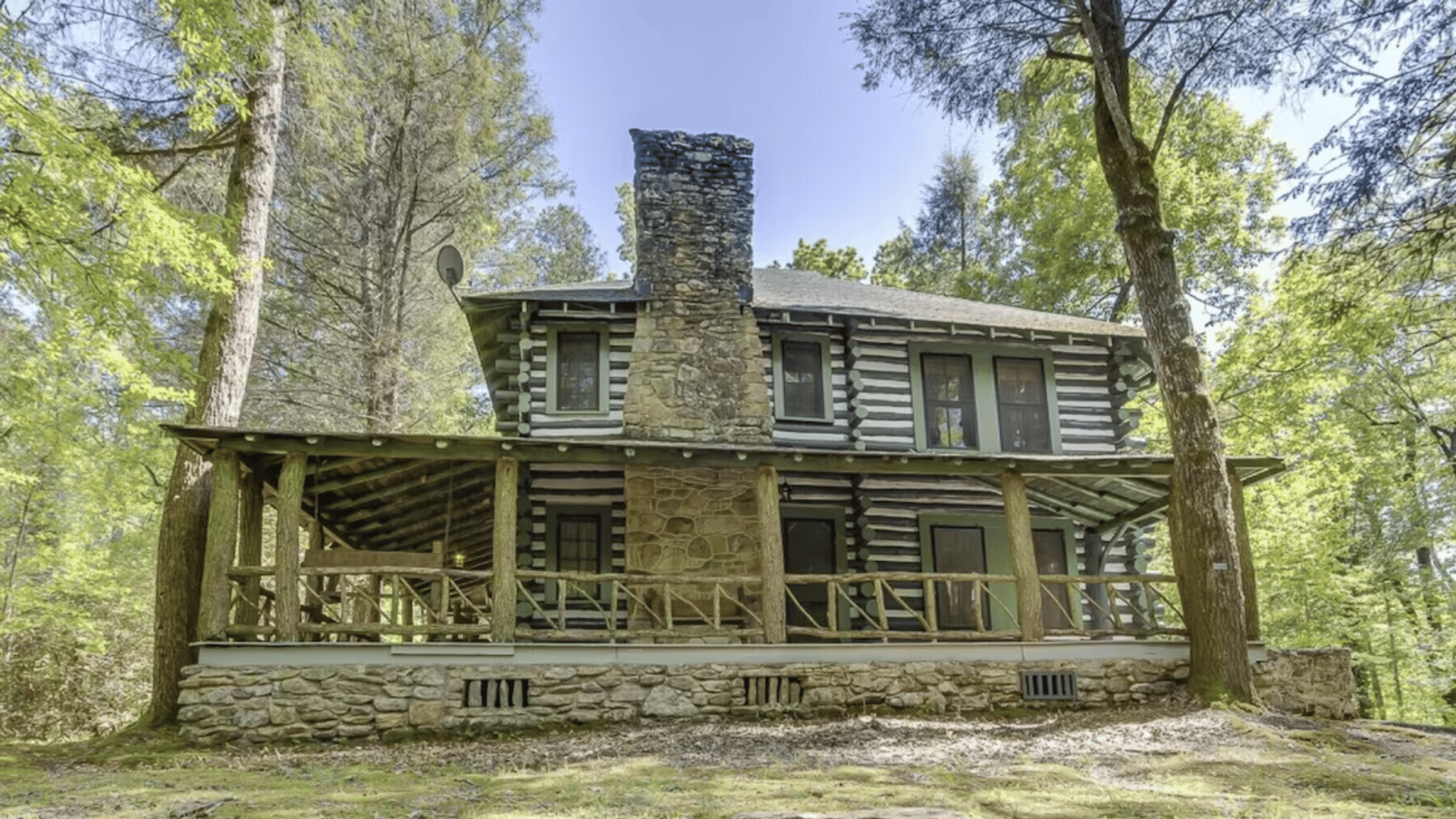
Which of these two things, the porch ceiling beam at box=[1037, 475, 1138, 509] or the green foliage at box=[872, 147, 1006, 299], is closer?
the porch ceiling beam at box=[1037, 475, 1138, 509]

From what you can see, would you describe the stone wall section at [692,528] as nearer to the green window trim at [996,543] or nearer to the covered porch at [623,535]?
the covered porch at [623,535]

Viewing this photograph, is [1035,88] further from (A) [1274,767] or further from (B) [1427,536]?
(B) [1427,536]

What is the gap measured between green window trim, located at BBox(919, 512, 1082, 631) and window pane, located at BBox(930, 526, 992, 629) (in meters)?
0.09

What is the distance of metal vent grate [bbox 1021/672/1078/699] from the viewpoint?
1104 cm

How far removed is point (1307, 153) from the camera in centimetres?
1105

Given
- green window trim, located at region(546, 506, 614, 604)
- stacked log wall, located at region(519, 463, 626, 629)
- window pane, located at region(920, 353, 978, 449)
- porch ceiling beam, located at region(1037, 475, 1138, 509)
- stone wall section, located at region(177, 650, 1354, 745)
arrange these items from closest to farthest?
1. stone wall section, located at region(177, 650, 1354, 745)
2. porch ceiling beam, located at region(1037, 475, 1138, 509)
3. stacked log wall, located at region(519, 463, 626, 629)
4. green window trim, located at region(546, 506, 614, 604)
5. window pane, located at region(920, 353, 978, 449)

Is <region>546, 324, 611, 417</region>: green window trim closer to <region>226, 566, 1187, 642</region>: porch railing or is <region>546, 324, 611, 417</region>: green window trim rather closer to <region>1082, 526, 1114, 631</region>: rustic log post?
<region>226, 566, 1187, 642</region>: porch railing

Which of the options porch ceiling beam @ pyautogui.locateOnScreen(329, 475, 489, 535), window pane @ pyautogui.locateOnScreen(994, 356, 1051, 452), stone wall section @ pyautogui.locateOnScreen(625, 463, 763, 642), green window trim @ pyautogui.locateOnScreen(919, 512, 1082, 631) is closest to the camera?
stone wall section @ pyautogui.locateOnScreen(625, 463, 763, 642)

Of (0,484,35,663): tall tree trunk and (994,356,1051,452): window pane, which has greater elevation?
(994,356,1051,452): window pane

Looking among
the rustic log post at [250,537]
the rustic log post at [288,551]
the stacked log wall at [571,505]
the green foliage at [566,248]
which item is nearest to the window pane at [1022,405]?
the stacked log wall at [571,505]

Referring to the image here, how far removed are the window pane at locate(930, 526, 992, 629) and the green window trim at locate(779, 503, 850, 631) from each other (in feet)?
5.04

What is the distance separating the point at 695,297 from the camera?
48.1 ft

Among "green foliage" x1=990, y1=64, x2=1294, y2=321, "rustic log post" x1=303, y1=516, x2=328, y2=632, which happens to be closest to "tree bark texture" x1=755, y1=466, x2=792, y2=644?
"rustic log post" x1=303, y1=516, x2=328, y2=632

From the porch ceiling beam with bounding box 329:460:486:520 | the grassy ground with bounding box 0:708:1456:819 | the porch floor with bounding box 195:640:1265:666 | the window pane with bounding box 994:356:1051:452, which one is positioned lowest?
the grassy ground with bounding box 0:708:1456:819
